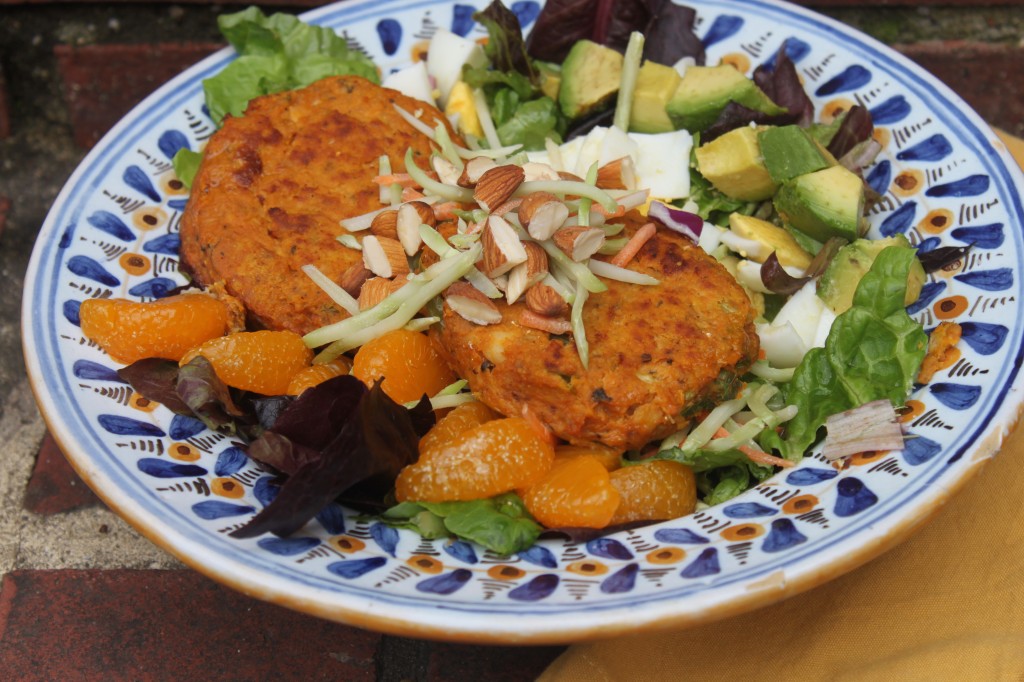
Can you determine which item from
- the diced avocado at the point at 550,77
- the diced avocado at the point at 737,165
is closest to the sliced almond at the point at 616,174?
the diced avocado at the point at 737,165

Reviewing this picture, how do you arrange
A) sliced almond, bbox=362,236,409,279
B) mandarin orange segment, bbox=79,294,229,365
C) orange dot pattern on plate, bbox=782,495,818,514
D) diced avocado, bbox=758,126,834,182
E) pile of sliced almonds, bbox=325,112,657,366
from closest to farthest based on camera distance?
orange dot pattern on plate, bbox=782,495,818,514
pile of sliced almonds, bbox=325,112,657,366
mandarin orange segment, bbox=79,294,229,365
sliced almond, bbox=362,236,409,279
diced avocado, bbox=758,126,834,182

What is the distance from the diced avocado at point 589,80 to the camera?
3998 mm

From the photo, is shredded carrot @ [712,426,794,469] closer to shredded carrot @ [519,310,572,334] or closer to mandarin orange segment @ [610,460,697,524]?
mandarin orange segment @ [610,460,697,524]

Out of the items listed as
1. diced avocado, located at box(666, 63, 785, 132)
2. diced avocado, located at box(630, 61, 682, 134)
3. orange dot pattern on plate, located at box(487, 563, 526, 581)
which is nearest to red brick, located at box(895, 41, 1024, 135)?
diced avocado, located at box(666, 63, 785, 132)

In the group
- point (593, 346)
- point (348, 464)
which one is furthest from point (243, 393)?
point (593, 346)

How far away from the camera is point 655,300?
10.1ft

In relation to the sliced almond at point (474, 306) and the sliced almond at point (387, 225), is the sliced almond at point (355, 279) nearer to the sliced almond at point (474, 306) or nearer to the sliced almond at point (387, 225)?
the sliced almond at point (387, 225)

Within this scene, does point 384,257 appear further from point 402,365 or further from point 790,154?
point 790,154

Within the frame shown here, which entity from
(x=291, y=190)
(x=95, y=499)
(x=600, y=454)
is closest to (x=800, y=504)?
(x=600, y=454)

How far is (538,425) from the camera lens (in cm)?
283

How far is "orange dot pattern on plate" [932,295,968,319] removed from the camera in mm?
3109

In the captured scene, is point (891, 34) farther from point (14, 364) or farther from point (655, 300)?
point (14, 364)

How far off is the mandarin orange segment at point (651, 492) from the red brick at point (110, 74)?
3.40 metres

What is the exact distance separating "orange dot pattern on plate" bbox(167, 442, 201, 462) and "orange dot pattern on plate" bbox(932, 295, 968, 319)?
7.70 ft
